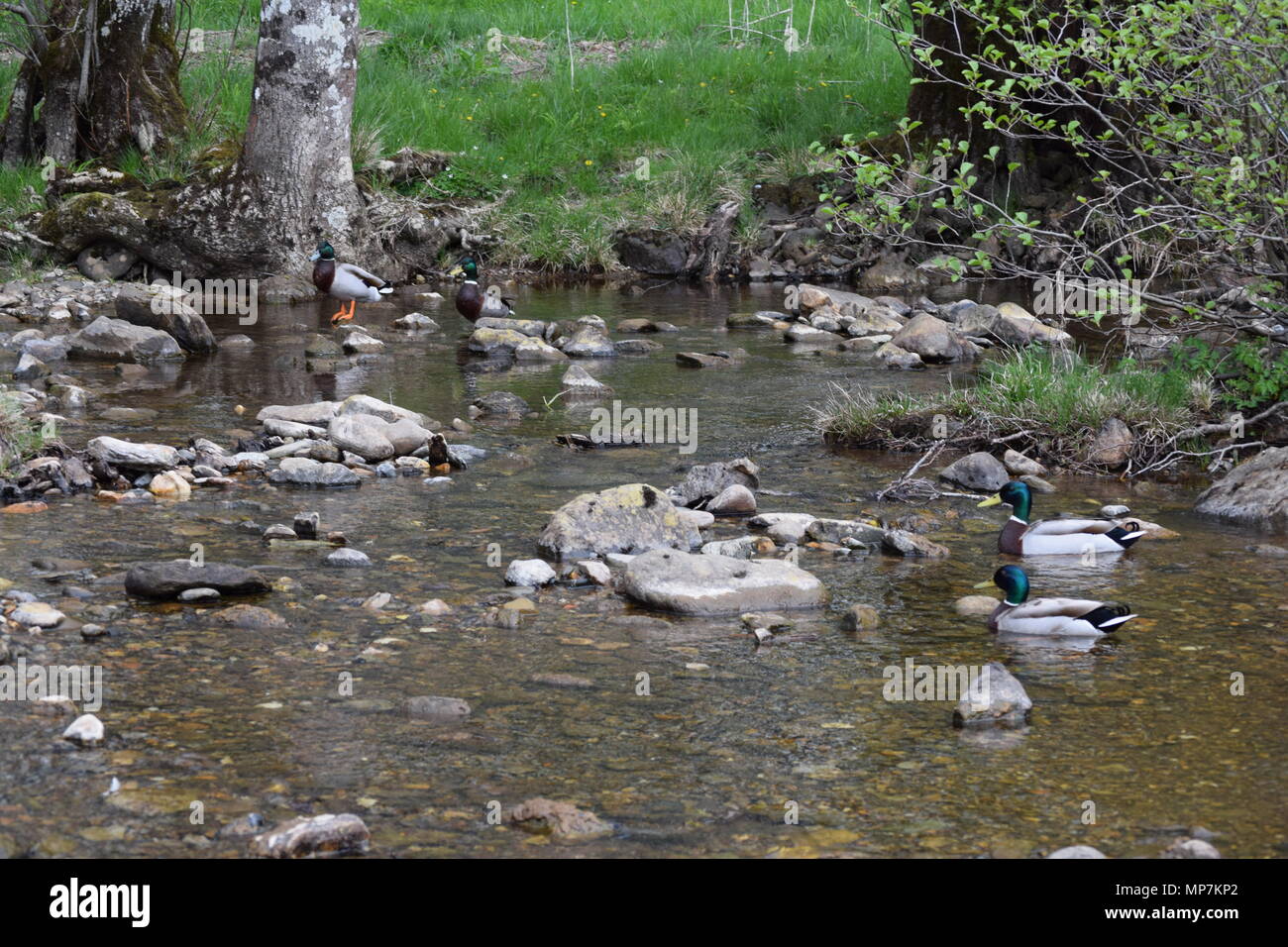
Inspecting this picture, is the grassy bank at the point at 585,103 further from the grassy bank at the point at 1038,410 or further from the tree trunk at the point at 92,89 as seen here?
the grassy bank at the point at 1038,410

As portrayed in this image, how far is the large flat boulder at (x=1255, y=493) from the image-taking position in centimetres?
709

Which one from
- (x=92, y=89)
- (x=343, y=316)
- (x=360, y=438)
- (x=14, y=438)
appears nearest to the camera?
(x=14, y=438)

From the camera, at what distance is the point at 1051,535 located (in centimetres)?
655

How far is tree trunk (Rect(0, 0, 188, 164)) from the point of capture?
14883 millimetres

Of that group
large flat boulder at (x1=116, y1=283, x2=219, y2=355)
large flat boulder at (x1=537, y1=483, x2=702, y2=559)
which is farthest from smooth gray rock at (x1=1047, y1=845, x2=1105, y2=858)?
large flat boulder at (x1=116, y1=283, x2=219, y2=355)

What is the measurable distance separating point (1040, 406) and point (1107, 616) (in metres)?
3.19

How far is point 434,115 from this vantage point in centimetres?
1833

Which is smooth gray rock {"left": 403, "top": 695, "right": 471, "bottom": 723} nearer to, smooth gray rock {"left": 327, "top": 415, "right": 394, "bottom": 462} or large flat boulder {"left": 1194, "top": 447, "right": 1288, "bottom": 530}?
smooth gray rock {"left": 327, "top": 415, "right": 394, "bottom": 462}

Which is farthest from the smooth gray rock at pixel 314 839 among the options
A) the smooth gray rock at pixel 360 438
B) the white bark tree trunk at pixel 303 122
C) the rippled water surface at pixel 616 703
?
the white bark tree trunk at pixel 303 122

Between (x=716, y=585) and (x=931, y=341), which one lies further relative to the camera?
(x=931, y=341)

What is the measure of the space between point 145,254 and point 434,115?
5.32 meters

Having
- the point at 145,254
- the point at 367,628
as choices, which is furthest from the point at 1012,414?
the point at 145,254

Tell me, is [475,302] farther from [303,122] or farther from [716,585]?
[716,585]

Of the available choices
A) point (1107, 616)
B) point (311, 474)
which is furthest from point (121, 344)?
point (1107, 616)
